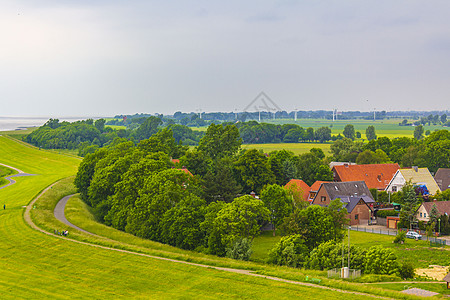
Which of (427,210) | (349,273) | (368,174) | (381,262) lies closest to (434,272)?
(381,262)

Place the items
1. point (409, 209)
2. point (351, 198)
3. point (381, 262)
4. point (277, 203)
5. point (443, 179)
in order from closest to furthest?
1. point (381, 262)
2. point (277, 203)
3. point (409, 209)
4. point (351, 198)
5. point (443, 179)

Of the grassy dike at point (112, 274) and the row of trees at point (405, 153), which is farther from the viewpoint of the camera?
the row of trees at point (405, 153)

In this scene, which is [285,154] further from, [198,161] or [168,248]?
[168,248]

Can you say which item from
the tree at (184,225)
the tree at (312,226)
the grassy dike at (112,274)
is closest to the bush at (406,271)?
the grassy dike at (112,274)

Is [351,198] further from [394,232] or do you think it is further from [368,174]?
[368,174]

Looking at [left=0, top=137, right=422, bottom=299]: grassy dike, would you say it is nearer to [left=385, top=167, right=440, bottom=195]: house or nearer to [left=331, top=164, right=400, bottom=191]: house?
[left=331, top=164, right=400, bottom=191]: house

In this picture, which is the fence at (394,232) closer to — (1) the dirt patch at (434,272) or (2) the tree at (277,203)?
(2) the tree at (277,203)
